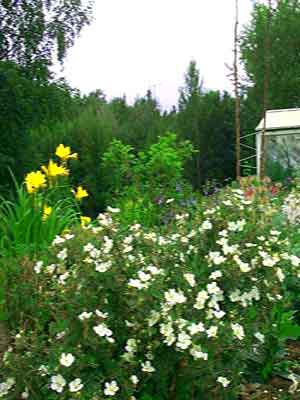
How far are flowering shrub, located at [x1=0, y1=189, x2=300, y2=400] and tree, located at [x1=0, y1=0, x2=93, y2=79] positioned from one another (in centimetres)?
1059

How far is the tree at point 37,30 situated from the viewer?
13118mm

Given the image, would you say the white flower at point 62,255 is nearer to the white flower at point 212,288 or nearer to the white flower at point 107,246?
the white flower at point 107,246

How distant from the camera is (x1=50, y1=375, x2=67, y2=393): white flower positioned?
2.54 m

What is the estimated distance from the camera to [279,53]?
23.3 m

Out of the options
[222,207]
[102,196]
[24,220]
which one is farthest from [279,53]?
[222,207]

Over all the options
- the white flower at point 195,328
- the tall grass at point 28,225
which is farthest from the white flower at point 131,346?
the tall grass at point 28,225

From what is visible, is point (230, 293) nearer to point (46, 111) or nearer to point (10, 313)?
point (10, 313)

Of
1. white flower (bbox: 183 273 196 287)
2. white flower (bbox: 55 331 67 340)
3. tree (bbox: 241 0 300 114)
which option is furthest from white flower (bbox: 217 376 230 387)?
tree (bbox: 241 0 300 114)

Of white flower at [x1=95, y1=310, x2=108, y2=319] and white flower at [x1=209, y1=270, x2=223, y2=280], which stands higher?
white flower at [x1=209, y1=270, x2=223, y2=280]

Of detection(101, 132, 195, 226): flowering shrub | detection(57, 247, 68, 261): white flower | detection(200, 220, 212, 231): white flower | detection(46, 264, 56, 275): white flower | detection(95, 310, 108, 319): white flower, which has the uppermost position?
detection(200, 220, 212, 231): white flower

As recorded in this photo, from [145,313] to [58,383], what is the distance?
39cm

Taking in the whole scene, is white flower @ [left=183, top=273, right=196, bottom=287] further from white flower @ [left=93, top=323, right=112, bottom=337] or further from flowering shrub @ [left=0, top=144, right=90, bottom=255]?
flowering shrub @ [left=0, top=144, right=90, bottom=255]

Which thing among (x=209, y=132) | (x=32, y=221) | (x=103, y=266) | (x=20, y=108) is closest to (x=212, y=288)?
(x=103, y=266)

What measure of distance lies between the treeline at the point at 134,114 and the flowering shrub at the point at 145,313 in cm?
941
